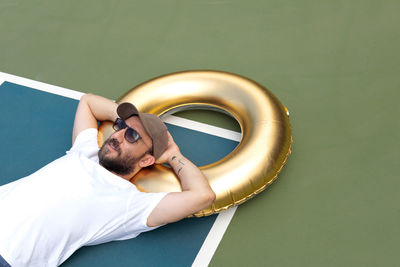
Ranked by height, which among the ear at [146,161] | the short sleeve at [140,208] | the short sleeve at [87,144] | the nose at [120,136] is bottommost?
the short sleeve at [140,208]

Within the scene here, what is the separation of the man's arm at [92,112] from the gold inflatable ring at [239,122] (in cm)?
9

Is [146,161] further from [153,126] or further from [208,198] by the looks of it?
[208,198]

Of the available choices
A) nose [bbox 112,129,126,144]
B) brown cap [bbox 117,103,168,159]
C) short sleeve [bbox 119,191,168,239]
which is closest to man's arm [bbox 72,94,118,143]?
brown cap [bbox 117,103,168,159]

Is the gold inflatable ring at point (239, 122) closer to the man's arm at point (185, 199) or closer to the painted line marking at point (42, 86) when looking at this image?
the man's arm at point (185, 199)

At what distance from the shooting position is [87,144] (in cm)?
376

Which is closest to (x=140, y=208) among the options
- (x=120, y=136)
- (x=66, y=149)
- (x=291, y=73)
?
(x=120, y=136)

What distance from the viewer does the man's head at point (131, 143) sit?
3.39 m

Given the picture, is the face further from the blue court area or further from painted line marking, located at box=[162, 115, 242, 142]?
painted line marking, located at box=[162, 115, 242, 142]

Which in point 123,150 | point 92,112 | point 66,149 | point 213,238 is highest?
point 92,112

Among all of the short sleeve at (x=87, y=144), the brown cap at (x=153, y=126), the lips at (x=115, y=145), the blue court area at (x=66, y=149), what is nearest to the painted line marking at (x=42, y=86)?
the blue court area at (x=66, y=149)

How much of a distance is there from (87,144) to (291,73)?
2567 millimetres

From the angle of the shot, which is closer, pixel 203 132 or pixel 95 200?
pixel 95 200

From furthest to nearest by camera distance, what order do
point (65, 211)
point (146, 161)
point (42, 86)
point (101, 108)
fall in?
point (42, 86) < point (101, 108) < point (146, 161) < point (65, 211)

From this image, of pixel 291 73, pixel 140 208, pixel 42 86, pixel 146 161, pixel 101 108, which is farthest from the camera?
pixel 42 86
